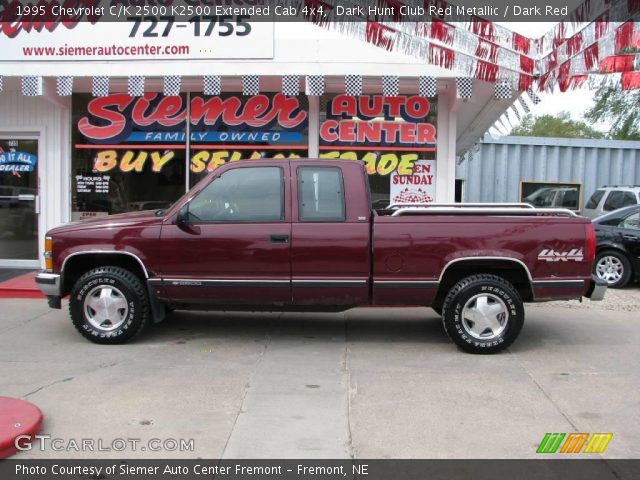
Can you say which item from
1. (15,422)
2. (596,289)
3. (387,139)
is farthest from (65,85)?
(596,289)

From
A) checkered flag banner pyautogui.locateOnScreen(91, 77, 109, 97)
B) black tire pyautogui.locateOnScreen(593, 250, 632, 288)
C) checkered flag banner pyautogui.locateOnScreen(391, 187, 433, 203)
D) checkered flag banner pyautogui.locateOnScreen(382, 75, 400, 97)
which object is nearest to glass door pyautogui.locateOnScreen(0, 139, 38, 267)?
checkered flag banner pyautogui.locateOnScreen(91, 77, 109, 97)

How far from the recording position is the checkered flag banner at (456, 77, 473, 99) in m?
8.69

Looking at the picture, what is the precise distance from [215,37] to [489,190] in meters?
12.4

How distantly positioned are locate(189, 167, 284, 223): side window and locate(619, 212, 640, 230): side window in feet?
22.7

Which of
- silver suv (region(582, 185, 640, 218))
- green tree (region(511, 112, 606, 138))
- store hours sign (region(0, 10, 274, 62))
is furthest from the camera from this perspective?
green tree (region(511, 112, 606, 138))

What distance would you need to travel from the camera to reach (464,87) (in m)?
8.71

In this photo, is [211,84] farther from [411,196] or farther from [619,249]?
[619,249]

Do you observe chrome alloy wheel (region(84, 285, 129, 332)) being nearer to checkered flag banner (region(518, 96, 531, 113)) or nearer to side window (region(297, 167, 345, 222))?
side window (region(297, 167, 345, 222))

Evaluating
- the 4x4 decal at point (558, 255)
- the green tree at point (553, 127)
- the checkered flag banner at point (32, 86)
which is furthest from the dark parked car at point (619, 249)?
the green tree at point (553, 127)

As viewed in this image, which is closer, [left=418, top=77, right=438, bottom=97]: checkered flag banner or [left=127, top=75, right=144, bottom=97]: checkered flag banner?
[left=418, top=77, right=438, bottom=97]: checkered flag banner

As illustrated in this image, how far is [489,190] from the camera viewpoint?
63.3 feet

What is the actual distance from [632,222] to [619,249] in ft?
1.92
